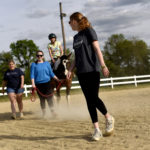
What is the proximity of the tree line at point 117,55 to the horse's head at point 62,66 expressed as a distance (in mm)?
27811

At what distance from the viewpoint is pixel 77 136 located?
460 centimetres

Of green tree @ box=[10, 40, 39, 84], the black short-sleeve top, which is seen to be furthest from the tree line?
the black short-sleeve top

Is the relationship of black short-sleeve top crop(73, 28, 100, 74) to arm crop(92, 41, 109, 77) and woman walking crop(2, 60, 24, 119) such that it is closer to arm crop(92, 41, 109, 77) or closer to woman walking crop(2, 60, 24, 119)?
arm crop(92, 41, 109, 77)

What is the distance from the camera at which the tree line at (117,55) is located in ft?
131

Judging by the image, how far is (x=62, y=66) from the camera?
28.4 ft

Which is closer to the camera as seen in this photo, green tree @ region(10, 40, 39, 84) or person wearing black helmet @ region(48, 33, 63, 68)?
person wearing black helmet @ region(48, 33, 63, 68)

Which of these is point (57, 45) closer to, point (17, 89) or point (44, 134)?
point (17, 89)

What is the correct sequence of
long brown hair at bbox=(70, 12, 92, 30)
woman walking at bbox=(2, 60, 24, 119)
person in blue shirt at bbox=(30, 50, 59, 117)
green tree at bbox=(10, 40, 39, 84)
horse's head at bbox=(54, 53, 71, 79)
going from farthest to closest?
green tree at bbox=(10, 40, 39, 84) → horse's head at bbox=(54, 53, 71, 79) → woman walking at bbox=(2, 60, 24, 119) → person in blue shirt at bbox=(30, 50, 59, 117) → long brown hair at bbox=(70, 12, 92, 30)

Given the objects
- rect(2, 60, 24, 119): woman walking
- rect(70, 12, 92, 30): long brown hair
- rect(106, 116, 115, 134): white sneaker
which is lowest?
rect(106, 116, 115, 134): white sneaker

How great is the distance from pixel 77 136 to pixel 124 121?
1.47m

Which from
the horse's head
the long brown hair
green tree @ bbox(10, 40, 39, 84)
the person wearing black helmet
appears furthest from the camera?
green tree @ bbox(10, 40, 39, 84)

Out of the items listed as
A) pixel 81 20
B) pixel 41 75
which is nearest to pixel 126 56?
pixel 41 75

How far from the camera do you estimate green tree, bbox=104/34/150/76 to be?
39.7 meters

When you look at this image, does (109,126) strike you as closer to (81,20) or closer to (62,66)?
(81,20)
